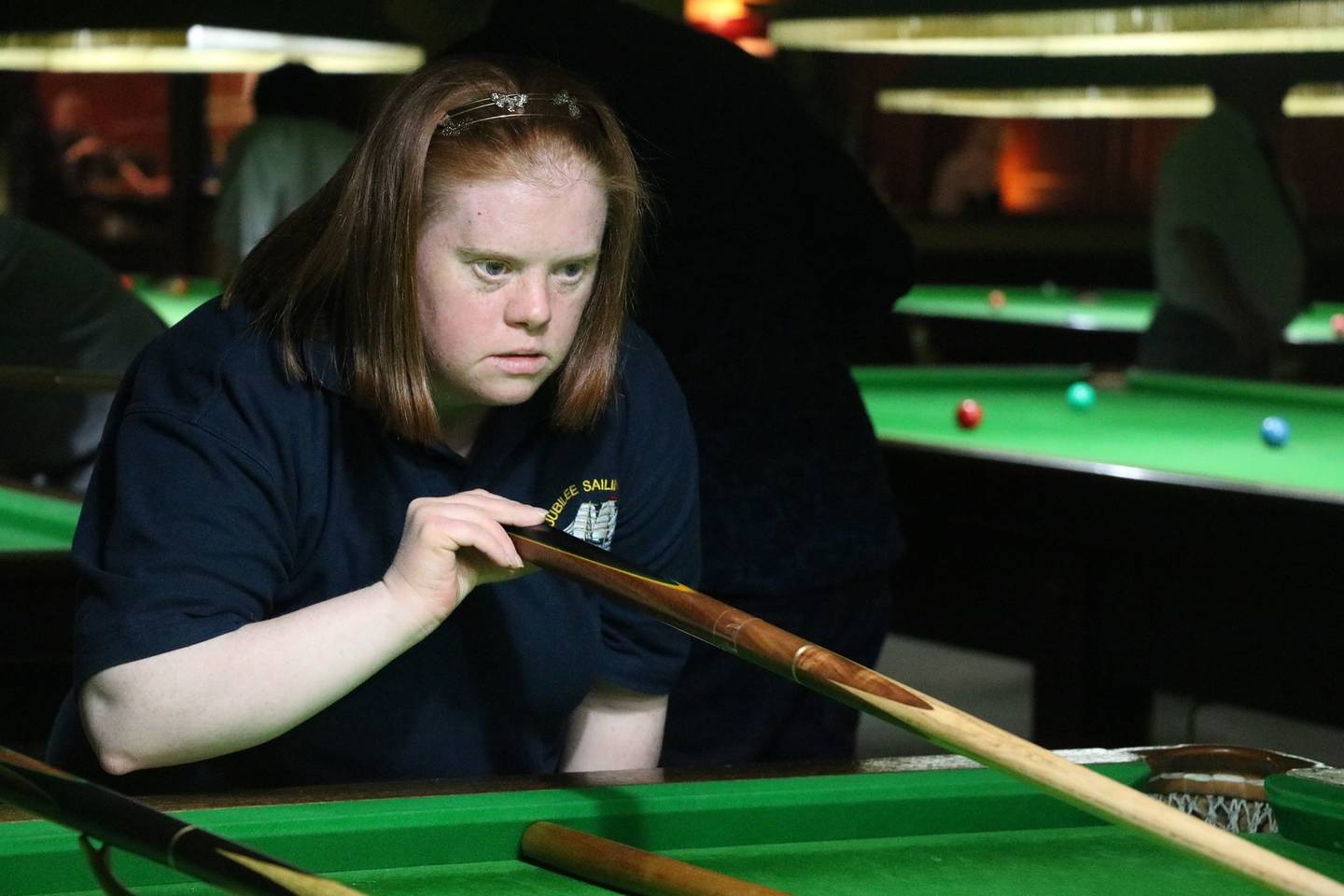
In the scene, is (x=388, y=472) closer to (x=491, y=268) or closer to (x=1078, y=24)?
(x=491, y=268)

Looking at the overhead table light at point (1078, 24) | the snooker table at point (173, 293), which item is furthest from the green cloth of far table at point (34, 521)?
the overhead table light at point (1078, 24)

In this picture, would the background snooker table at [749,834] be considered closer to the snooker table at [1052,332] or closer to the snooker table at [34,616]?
the snooker table at [34,616]

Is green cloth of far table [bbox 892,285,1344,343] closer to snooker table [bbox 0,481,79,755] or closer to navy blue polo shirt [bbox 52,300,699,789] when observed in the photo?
snooker table [bbox 0,481,79,755]

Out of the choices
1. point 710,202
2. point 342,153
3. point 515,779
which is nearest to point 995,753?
point 515,779

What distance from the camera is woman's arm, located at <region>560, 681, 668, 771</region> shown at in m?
1.65

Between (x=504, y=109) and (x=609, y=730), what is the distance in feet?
1.91

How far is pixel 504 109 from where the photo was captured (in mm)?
1411

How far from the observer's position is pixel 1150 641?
2.97 meters

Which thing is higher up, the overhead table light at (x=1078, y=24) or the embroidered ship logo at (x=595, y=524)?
the overhead table light at (x=1078, y=24)

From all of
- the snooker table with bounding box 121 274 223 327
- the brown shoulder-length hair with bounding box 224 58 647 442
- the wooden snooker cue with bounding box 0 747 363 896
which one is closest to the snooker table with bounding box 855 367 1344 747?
the brown shoulder-length hair with bounding box 224 58 647 442

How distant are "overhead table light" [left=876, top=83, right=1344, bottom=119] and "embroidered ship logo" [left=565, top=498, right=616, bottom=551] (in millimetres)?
6151

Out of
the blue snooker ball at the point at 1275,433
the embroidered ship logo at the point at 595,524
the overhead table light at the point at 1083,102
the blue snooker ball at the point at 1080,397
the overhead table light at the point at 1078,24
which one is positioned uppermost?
the overhead table light at the point at 1083,102

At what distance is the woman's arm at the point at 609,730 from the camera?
165 cm

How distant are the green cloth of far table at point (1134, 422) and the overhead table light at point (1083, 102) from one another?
3398 millimetres
